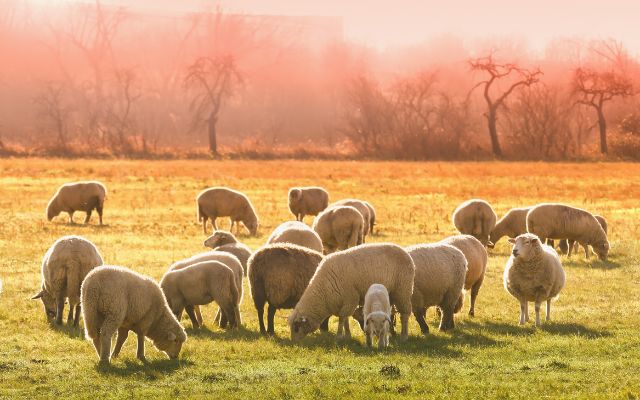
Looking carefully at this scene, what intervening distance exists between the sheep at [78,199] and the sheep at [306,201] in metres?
6.34

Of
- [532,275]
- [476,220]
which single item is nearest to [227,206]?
[476,220]

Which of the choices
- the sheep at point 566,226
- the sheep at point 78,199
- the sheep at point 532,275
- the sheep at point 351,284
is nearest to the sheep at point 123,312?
the sheep at point 351,284

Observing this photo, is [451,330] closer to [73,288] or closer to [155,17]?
[73,288]

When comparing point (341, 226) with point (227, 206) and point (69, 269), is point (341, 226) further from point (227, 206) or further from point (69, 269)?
point (69, 269)

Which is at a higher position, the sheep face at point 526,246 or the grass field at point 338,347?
the sheep face at point 526,246

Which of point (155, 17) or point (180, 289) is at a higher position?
point (155, 17)

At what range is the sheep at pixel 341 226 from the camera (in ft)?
79.5

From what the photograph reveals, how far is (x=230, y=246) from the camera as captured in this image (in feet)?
65.6

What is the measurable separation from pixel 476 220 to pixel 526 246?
418 inches

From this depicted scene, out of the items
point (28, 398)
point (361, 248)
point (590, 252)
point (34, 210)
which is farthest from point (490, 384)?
point (34, 210)

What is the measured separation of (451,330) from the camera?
15844 mm

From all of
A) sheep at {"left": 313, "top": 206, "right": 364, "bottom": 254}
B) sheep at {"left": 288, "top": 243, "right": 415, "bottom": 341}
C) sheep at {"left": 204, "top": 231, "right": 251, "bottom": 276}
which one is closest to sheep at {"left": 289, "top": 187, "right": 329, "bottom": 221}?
sheep at {"left": 313, "top": 206, "right": 364, "bottom": 254}

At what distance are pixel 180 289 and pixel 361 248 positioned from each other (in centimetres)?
314

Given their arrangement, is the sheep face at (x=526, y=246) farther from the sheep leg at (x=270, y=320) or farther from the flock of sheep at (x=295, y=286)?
the sheep leg at (x=270, y=320)
